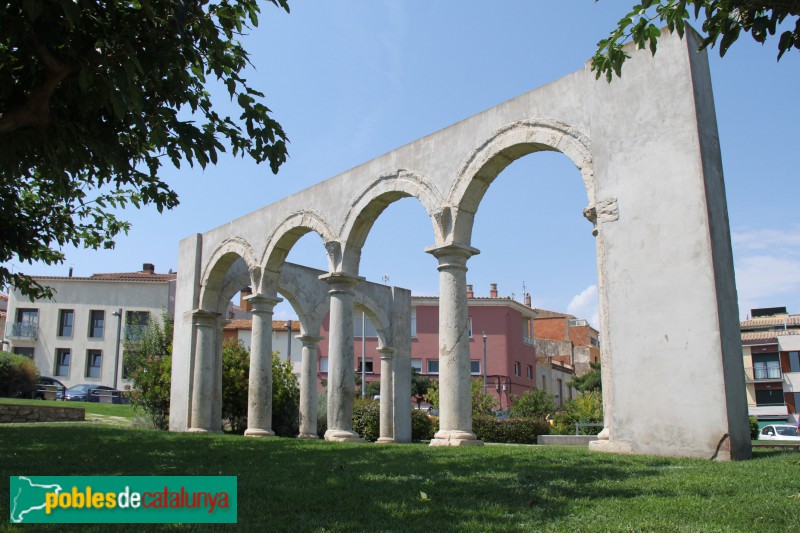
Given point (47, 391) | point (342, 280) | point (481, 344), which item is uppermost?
point (481, 344)

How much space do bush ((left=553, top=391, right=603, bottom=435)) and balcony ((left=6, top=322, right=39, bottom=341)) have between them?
3123 cm

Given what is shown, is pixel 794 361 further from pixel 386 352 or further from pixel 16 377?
pixel 16 377

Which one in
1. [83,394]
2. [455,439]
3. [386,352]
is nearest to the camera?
[455,439]

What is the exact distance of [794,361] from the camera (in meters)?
40.6

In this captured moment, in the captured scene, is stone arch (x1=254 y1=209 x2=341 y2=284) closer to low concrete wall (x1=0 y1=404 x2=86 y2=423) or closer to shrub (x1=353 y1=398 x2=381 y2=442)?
shrub (x1=353 y1=398 x2=381 y2=442)

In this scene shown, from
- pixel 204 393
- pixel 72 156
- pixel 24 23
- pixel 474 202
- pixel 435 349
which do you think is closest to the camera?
pixel 24 23

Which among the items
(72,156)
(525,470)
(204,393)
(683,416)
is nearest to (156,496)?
(72,156)

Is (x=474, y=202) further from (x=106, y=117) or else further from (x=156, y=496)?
(x=156, y=496)

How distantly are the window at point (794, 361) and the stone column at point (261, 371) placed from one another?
→ 117 feet

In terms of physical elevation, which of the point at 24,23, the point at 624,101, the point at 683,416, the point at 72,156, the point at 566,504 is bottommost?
the point at 566,504

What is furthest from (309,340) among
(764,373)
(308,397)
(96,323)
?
(764,373)

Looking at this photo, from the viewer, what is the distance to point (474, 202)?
11.1 metres

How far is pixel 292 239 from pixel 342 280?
2.47 m

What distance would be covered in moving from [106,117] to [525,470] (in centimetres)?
476
